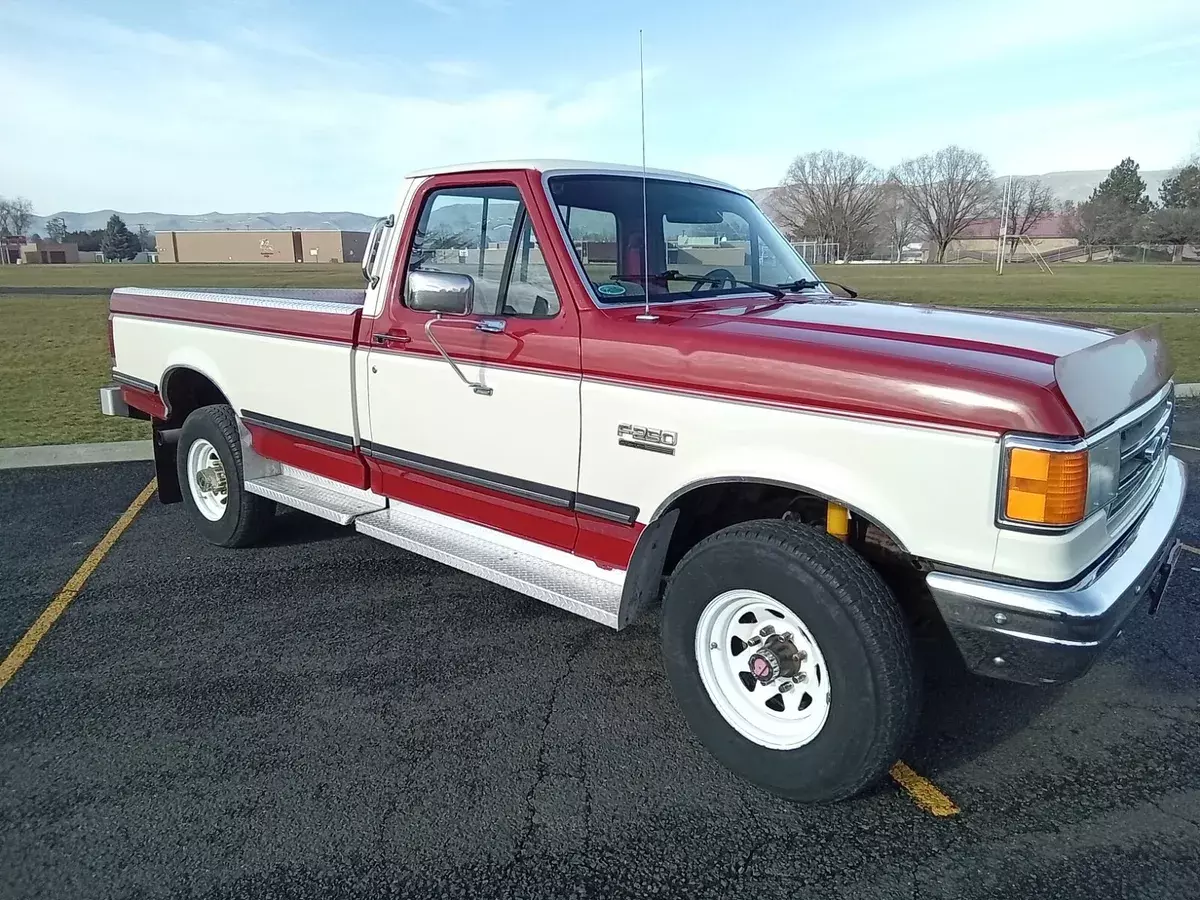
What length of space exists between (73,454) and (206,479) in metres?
3.27

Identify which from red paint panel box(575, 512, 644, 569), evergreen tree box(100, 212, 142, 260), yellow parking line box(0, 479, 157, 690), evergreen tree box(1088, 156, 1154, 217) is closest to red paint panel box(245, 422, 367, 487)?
yellow parking line box(0, 479, 157, 690)

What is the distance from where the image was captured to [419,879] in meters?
2.78

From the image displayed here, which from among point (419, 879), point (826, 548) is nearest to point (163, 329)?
point (419, 879)

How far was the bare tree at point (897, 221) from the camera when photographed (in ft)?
380

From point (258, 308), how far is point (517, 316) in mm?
2017

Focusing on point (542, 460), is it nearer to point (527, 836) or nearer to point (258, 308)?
point (527, 836)

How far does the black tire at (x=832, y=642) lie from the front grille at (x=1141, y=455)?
2.99 ft

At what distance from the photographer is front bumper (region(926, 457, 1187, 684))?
2.61 metres

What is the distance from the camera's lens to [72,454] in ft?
26.5

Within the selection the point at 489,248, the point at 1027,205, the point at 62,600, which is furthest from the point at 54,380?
the point at 1027,205

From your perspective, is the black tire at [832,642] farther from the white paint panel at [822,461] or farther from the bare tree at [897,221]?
the bare tree at [897,221]

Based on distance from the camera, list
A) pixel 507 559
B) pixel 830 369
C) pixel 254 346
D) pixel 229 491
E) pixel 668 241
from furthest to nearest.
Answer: pixel 229 491
pixel 254 346
pixel 668 241
pixel 507 559
pixel 830 369

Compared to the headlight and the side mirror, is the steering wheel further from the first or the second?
the headlight

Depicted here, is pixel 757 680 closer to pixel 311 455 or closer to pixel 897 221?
pixel 311 455
